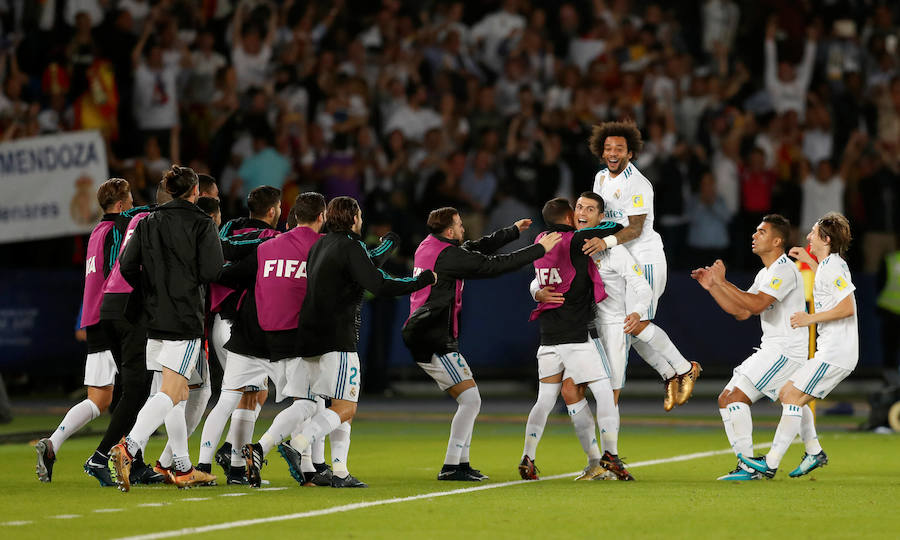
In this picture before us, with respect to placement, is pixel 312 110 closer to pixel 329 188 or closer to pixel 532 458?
pixel 329 188

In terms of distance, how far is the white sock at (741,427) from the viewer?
1162cm

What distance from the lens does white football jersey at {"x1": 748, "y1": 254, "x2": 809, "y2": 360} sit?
38.4 ft

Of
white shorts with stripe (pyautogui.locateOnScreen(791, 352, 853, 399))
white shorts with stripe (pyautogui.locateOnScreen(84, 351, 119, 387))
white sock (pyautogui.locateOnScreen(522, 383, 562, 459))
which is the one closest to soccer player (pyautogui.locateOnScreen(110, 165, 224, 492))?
white shorts with stripe (pyautogui.locateOnScreen(84, 351, 119, 387))

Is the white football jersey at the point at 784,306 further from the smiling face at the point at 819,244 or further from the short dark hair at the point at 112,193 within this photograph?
the short dark hair at the point at 112,193

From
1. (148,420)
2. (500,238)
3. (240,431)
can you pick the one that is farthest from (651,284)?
(148,420)

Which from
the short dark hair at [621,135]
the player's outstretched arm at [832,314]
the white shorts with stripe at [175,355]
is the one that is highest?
the short dark hair at [621,135]

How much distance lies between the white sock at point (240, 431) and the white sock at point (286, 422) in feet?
1.90

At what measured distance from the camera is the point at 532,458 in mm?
11773

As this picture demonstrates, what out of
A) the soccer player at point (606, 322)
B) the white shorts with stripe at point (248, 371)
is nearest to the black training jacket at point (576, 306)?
the soccer player at point (606, 322)

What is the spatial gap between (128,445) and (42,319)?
1109 cm

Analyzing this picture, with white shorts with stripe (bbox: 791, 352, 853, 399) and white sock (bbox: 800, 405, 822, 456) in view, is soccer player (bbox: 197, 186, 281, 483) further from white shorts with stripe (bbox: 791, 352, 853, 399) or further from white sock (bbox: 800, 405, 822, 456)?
white sock (bbox: 800, 405, 822, 456)

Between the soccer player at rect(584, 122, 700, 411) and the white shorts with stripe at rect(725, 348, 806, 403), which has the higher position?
the soccer player at rect(584, 122, 700, 411)

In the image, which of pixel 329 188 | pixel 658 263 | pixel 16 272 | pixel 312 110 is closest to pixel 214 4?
pixel 312 110

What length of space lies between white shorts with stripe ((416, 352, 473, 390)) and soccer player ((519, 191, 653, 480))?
0.67 metres
